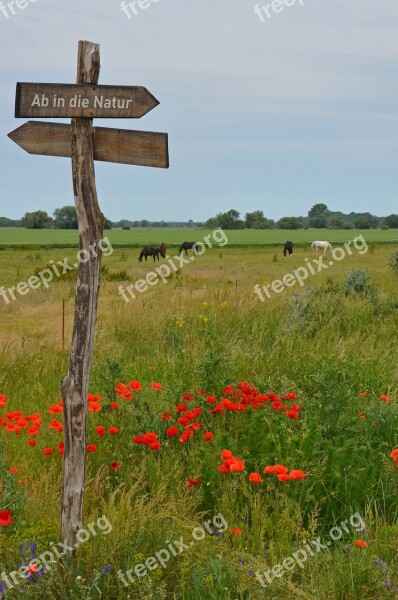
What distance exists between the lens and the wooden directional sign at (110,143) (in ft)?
13.4

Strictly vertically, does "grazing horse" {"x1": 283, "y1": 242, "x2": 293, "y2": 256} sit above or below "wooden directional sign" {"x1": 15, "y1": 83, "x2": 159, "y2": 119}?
below

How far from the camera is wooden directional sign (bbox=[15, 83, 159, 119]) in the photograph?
158 inches

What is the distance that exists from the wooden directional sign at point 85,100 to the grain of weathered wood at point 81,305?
0.31 ft

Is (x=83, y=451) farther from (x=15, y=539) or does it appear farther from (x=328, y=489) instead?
(x=328, y=489)

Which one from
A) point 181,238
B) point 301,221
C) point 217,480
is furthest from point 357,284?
point 301,221

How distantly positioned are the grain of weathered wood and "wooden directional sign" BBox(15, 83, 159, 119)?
9 centimetres

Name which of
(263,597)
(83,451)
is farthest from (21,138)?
(263,597)

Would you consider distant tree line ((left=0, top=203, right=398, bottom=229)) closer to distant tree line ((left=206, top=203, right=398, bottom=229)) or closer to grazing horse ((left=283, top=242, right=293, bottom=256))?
distant tree line ((left=206, top=203, right=398, bottom=229))

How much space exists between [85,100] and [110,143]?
0.88 feet

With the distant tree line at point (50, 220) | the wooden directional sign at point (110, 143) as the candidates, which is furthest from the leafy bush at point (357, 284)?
the distant tree line at point (50, 220)

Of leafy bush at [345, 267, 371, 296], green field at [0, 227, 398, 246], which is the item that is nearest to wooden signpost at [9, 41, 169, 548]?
leafy bush at [345, 267, 371, 296]

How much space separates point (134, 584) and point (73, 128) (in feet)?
8.10

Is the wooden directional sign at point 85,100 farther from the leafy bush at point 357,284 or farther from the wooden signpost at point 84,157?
the leafy bush at point 357,284

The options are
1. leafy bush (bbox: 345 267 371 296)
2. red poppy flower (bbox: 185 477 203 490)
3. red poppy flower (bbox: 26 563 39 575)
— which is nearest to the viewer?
red poppy flower (bbox: 26 563 39 575)
